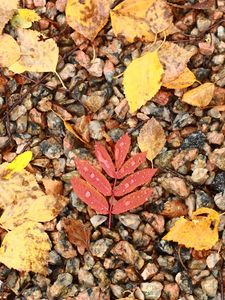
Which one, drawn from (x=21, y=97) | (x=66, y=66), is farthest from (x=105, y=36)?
(x=21, y=97)

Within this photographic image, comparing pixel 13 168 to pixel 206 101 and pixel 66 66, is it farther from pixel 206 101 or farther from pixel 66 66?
pixel 206 101

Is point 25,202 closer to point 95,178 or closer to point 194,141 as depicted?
point 95,178

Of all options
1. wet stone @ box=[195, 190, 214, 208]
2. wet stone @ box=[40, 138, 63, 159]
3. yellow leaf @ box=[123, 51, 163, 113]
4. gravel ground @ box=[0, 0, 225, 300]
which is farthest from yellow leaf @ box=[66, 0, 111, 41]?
wet stone @ box=[195, 190, 214, 208]

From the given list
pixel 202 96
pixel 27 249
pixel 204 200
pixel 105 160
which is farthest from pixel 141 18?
pixel 27 249

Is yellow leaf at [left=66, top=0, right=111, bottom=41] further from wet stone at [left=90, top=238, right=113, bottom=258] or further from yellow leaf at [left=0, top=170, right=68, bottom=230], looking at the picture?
wet stone at [left=90, top=238, right=113, bottom=258]


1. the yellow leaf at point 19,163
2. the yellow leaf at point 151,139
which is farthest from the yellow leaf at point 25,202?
the yellow leaf at point 151,139

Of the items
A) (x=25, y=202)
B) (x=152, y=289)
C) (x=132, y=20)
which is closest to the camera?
(x=152, y=289)

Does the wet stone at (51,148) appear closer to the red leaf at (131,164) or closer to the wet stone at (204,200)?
the red leaf at (131,164)
